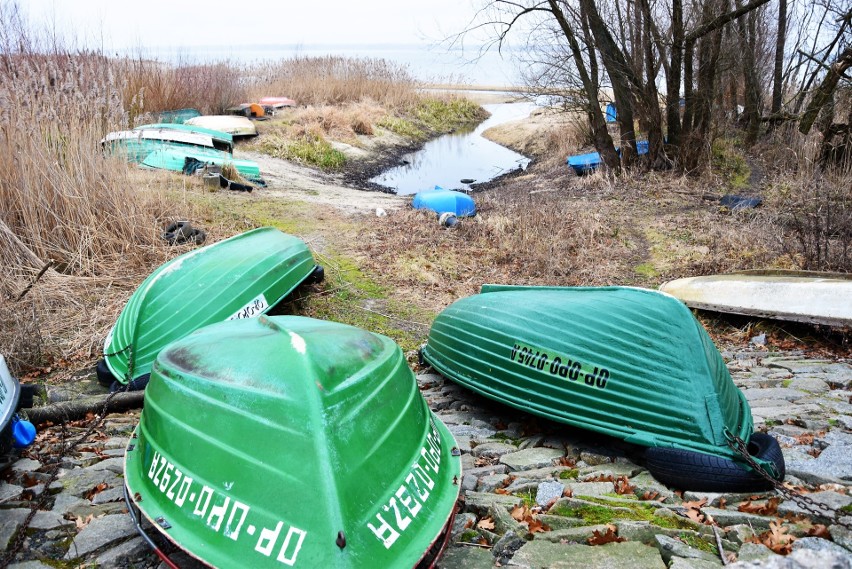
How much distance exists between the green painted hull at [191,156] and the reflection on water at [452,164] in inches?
152

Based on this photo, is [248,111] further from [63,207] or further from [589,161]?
[63,207]

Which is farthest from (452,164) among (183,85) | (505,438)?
(505,438)

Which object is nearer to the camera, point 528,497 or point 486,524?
point 486,524

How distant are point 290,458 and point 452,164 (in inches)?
631

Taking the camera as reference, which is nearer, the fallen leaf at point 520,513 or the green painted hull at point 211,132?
the fallen leaf at point 520,513

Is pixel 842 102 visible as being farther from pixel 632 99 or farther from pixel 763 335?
pixel 763 335

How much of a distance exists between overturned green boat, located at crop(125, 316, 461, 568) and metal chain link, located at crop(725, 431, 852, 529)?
132 centimetres

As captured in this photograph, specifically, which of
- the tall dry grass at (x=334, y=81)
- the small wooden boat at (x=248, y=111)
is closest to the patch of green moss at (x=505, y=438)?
the small wooden boat at (x=248, y=111)

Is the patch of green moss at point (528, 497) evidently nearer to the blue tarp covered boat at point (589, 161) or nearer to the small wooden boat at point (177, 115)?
the blue tarp covered boat at point (589, 161)

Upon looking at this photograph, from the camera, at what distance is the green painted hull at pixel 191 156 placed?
992cm

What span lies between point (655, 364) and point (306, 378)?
6.18ft

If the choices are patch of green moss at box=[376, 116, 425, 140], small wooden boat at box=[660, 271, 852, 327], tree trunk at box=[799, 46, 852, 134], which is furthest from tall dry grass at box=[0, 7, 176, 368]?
patch of green moss at box=[376, 116, 425, 140]

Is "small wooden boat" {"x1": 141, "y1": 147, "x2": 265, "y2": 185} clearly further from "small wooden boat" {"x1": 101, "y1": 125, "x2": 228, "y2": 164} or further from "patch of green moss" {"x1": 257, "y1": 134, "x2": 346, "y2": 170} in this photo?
"patch of green moss" {"x1": 257, "y1": 134, "x2": 346, "y2": 170}

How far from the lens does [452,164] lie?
17859mm
